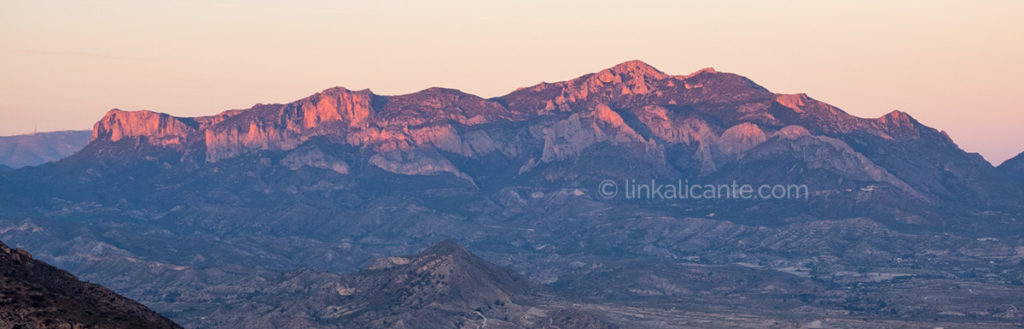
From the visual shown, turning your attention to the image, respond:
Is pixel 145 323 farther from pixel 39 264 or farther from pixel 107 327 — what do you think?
pixel 39 264

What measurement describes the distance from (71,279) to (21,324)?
1589cm

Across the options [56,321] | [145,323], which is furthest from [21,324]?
[145,323]

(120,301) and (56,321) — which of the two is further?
(120,301)

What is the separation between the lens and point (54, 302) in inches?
5758

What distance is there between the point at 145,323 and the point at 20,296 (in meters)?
11.6

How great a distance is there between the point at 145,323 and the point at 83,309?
19.2 ft

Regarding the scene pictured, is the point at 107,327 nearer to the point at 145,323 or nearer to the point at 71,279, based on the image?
the point at 145,323

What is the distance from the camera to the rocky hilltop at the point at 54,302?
142000mm

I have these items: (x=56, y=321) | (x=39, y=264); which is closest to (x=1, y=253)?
(x=39, y=264)

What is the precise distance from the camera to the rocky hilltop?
466 feet

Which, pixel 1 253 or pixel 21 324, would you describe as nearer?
pixel 21 324

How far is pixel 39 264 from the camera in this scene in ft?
515

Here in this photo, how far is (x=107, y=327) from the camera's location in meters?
143

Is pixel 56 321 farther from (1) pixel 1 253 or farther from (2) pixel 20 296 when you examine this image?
(1) pixel 1 253
